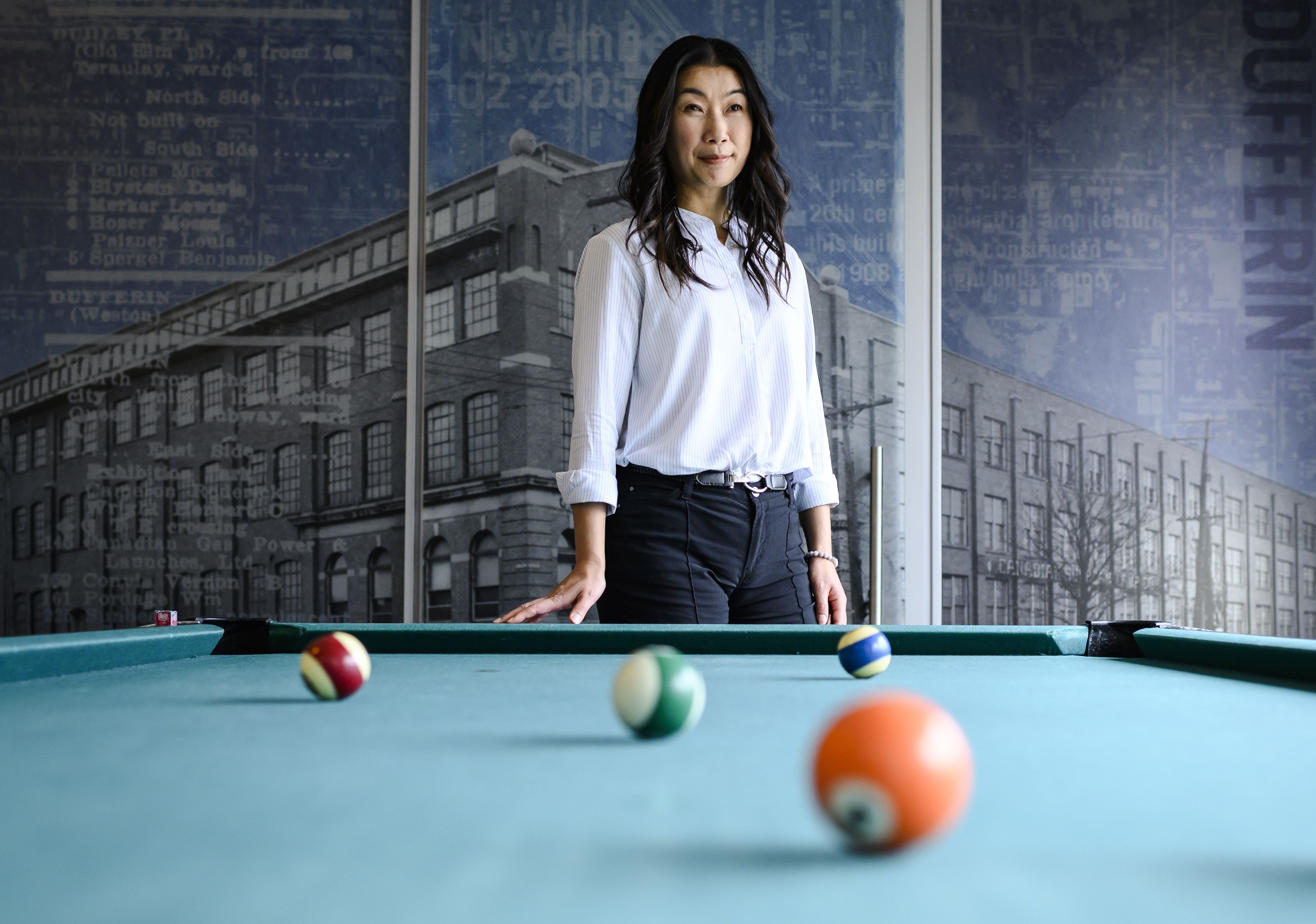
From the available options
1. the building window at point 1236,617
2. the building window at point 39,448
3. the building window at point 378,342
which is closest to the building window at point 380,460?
the building window at point 378,342

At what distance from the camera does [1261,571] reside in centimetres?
391

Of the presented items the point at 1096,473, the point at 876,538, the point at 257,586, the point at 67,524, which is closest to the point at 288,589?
the point at 257,586

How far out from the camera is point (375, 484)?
3.78 metres

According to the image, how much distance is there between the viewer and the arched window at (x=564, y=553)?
3693mm

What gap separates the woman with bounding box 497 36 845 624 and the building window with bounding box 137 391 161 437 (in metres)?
2.41

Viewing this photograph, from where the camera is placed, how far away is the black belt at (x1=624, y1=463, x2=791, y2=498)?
1985mm

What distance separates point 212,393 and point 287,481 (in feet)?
1.42

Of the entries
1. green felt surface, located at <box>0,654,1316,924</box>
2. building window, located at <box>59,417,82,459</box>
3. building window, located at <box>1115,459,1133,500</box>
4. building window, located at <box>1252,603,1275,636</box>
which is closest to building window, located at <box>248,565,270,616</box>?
building window, located at <box>59,417,82,459</box>

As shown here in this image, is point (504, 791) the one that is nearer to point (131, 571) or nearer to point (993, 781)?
point (993, 781)

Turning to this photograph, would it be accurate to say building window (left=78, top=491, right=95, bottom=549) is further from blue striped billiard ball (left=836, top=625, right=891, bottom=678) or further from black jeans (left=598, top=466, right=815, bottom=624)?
blue striped billiard ball (left=836, top=625, right=891, bottom=678)

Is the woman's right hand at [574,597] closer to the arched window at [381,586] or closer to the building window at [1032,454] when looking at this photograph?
the arched window at [381,586]

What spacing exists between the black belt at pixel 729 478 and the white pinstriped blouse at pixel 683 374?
0.05 ft

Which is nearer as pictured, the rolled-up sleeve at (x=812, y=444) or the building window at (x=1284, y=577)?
the rolled-up sleeve at (x=812, y=444)

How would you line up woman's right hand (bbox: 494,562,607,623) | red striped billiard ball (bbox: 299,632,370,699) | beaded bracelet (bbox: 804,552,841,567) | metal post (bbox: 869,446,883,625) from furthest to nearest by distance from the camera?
1. metal post (bbox: 869,446,883,625)
2. beaded bracelet (bbox: 804,552,841,567)
3. woman's right hand (bbox: 494,562,607,623)
4. red striped billiard ball (bbox: 299,632,370,699)
